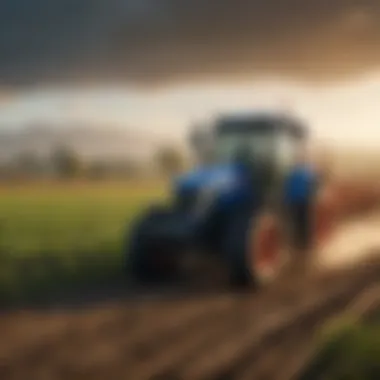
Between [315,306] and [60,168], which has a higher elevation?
[60,168]

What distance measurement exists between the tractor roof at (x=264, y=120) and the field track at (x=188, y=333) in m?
0.25

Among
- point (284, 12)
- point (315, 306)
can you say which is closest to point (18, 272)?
point (315, 306)

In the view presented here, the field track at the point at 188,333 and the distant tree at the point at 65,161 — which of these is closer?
the field track at the point at 188,333

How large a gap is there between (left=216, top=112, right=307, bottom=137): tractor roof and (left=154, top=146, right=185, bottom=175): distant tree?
8 cm

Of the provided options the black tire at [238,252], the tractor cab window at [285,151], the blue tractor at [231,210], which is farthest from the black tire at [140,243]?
the tractor cab window at [285,151]

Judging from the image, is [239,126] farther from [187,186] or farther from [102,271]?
[102,271]

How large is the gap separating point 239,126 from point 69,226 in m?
0.34

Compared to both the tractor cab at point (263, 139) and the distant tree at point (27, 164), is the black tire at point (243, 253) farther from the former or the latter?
the distant tree at point (27, 164)

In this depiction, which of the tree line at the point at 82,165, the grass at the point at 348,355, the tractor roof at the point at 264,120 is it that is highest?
the tractor roof at the point at 264,120

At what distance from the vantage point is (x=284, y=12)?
156 centimetres

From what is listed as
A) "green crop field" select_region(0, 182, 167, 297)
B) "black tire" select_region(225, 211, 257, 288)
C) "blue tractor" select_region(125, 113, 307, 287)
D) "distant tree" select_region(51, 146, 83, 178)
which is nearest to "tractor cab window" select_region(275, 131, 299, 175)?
"blue tractor" select_region(125, 113, 307, 287)

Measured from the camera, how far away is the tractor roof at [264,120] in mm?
1551

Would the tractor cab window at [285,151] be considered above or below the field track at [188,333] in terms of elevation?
above

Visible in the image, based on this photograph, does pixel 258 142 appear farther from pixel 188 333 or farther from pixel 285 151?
pixel 188 333
